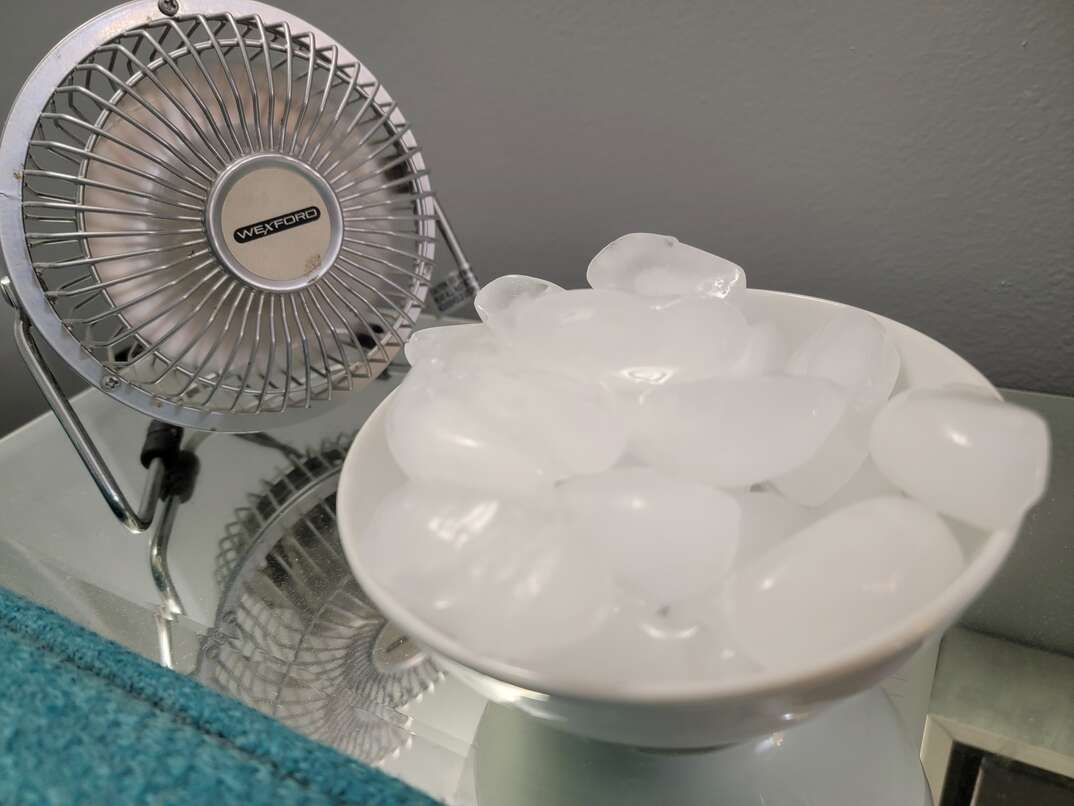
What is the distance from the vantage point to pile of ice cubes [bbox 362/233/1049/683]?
351mm

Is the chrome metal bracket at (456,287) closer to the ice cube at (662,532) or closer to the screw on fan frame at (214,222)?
the screw on fan frame at (214,222)

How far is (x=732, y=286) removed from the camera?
541 millimetres

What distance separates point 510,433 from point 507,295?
6.3 inches

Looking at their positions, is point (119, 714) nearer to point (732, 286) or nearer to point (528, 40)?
point (732, 286)

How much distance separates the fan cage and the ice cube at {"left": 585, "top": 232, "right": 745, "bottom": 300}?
0.22 metres

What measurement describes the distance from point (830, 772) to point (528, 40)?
67cm

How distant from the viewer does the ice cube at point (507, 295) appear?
541 mm

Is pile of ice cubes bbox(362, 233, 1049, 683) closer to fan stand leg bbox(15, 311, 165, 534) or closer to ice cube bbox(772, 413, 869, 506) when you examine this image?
ice cube bbox(772, 413, 869, 506)

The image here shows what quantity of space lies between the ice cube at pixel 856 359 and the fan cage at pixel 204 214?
364 millimetres

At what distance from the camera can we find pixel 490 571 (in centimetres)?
37

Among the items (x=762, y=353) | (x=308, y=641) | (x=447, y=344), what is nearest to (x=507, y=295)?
(x=447, y=344)

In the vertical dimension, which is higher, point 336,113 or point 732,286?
point 336,113

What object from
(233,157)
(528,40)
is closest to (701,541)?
(233,157)

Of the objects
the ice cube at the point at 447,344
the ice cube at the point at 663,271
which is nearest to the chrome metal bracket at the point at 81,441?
the ice cube at the point at 447,344
